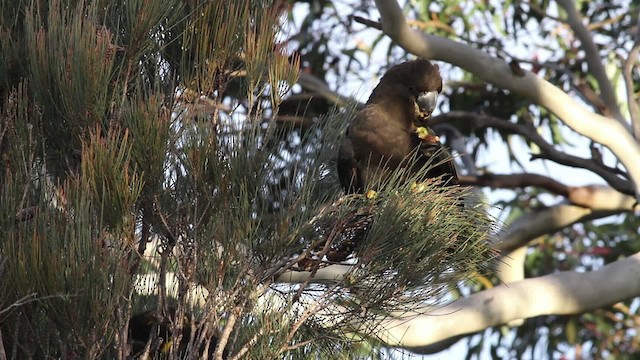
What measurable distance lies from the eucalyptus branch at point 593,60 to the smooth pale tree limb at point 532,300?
640mm

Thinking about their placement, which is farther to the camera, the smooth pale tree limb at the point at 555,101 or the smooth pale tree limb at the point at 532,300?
the smooth pale tree limb at the point at 555,101

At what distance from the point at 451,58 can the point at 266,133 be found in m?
2.02

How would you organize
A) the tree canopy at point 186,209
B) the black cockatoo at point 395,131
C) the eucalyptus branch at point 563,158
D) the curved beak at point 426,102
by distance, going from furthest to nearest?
the eucalyptus branch at point 563,158
the curved beak at point 426,102
the black cockatoo at point 395,131
the tree canopy at point 186,209

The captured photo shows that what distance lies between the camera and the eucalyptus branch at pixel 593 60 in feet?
14.5

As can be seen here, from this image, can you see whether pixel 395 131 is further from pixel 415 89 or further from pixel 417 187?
pixel 417 187

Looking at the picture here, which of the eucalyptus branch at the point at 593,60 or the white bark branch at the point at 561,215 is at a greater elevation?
the eucalyptus branch at the point at 593,60

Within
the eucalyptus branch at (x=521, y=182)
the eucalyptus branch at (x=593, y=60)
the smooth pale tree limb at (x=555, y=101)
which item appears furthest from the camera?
the eucalyptus branch at (x=521, y=182)

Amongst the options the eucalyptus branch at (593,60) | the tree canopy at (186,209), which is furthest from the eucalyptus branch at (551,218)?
the tree canopy at (186,209)

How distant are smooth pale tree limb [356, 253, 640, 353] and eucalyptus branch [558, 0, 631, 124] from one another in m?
0.64

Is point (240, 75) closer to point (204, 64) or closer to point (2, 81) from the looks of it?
point (204, 64)

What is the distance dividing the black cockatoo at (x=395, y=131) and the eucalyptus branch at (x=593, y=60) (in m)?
1.74

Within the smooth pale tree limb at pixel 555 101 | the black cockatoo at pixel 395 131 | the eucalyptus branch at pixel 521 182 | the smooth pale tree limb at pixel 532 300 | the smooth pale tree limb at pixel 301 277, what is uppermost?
the smooth pale tree limb at pixel 555 101

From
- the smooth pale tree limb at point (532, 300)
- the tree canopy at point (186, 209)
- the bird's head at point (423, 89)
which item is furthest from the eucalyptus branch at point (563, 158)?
the tree canopy at point (186, 209)

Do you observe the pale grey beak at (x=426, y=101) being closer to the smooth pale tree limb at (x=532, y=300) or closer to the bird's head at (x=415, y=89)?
the bird's head at (x=415, y=89)
